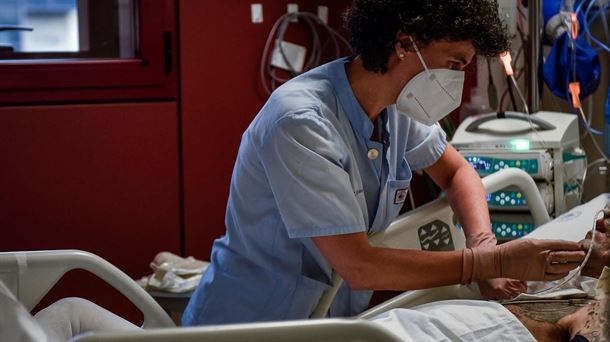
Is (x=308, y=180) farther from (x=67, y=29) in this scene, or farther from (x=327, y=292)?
(x=67, y=29)

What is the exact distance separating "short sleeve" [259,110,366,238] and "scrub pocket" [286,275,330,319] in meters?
0.18

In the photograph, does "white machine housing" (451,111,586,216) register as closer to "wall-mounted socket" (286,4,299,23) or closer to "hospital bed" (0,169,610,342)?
"hospital bed" (0,169,610,342)

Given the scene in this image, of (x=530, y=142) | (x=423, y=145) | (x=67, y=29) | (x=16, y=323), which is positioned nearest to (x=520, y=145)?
(x=530, y=142)

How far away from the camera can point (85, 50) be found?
3.66 m

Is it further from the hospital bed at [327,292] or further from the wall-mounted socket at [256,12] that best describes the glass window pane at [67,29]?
the hospital bed at [327,292]

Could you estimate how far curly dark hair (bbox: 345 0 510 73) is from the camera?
201 cm

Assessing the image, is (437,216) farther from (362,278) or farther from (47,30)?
(47,30)

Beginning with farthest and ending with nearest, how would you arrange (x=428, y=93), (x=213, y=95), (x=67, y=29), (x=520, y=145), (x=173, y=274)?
(x=213, y=95) → (x=67, y=29) → (x=173, y=274) → (x=520, y=145) → (x=428, y=93)

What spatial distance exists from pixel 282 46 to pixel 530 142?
3.95 feet

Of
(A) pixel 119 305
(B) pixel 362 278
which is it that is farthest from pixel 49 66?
(B) pixel 362 278

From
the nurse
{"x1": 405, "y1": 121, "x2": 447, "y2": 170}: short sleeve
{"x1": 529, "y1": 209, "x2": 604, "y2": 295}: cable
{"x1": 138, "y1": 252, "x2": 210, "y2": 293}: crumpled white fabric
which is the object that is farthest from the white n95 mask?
{"x1": 138, "y1": 252, "x2": 210, "y2": 293}: crumpled white fabric

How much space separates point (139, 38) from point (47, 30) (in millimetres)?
353

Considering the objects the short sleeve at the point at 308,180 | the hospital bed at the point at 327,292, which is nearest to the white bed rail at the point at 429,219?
the hospital bed at the point at 327,292

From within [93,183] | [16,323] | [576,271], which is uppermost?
[16,323]
